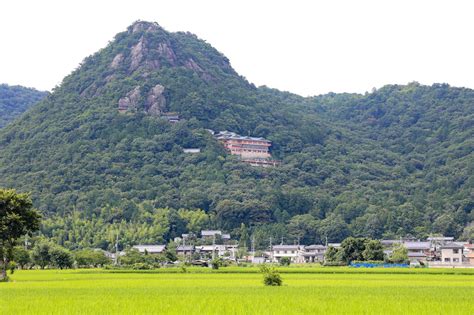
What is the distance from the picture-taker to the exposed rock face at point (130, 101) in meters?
168

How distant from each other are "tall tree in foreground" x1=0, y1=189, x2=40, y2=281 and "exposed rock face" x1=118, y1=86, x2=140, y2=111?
374 ft

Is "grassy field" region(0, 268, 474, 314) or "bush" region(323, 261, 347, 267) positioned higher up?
"bush" region(323, 261, 347, 267)

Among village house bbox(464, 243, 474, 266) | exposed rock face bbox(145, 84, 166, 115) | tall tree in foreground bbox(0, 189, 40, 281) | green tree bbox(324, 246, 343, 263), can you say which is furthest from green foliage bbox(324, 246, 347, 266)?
exposed rock face bbox(145, 84, 166, 115)

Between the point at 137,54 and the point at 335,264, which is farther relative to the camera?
the point at 137,54

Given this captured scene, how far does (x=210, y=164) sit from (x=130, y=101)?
3163cm

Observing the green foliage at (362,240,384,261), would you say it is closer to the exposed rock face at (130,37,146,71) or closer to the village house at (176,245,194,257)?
the village house at (176,245,194,257)

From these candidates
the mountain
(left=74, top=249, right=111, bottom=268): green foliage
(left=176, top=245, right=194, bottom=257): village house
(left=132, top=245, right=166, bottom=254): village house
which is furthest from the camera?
the mountain

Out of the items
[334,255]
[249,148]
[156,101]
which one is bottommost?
[334,255]

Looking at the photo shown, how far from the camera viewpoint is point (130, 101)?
170625mm

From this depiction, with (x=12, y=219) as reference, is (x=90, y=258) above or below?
below

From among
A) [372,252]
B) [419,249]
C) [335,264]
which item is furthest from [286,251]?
[372,252]

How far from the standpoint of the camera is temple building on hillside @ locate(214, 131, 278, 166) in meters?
158

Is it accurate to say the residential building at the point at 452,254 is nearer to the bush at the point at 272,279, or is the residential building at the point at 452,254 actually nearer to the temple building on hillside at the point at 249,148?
the bush at the point at 272,279

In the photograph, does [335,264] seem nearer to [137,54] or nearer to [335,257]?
[335,257]
